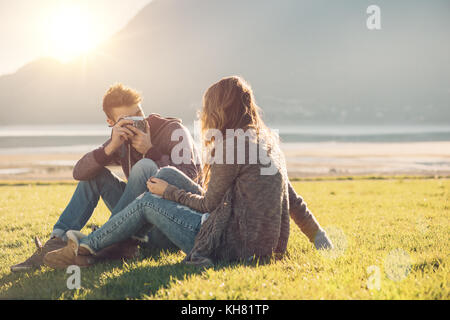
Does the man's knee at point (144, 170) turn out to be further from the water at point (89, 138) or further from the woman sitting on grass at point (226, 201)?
the water at point (89, 138)

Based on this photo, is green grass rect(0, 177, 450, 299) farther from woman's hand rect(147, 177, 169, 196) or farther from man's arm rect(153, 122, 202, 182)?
man's arm rect(153, 122, 202, 182)

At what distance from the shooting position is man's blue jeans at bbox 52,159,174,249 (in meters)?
4.27

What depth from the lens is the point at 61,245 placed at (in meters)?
4.46

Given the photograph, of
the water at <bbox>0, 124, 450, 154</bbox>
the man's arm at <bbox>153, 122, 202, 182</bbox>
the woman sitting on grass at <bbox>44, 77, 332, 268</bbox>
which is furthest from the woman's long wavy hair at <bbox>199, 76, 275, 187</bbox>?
the water at <bbox>0, 124, 450, 154</bbox>

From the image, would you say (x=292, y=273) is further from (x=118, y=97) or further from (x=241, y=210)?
(x=118, y=97)

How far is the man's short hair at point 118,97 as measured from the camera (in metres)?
5.09

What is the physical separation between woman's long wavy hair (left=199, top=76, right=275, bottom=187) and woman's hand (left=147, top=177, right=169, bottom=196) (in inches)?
24.8

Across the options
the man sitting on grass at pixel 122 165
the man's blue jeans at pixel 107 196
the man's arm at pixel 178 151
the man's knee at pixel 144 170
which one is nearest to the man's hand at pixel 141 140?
the man sitting on grass at pixel 122 165

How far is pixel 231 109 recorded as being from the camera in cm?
352

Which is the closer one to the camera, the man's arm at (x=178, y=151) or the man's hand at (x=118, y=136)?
the man's hand at (x=118, y=136)

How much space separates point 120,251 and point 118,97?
1.95 metres

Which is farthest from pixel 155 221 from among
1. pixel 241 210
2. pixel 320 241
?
pixel 320 241

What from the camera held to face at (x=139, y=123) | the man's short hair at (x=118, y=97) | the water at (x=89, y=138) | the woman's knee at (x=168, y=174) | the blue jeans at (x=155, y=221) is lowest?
the water at (x=89, y=138)
